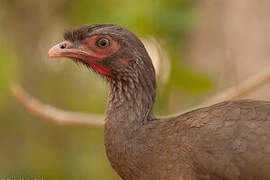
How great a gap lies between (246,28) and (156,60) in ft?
6.43

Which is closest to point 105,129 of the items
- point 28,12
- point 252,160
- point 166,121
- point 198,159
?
point 166,121

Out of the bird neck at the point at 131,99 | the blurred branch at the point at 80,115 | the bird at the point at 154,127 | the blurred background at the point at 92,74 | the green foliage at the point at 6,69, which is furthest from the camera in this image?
the blurred background at the point at 92,74

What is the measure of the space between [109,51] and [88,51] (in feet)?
0.53

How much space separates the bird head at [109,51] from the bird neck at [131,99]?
0.17 ft

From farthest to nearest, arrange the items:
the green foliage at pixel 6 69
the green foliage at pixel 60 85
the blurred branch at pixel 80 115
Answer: the green foliage at pixel 60 85 → the blurred branch at pixel 80 115 → the green foliage at pixel 6 69

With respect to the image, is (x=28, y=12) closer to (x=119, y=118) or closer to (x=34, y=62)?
(x=34, y=62)

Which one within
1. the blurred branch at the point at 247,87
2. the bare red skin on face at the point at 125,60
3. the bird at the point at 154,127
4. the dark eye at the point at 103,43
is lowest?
the bird at the point at 154,127

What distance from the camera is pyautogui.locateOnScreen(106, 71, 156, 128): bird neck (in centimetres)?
543

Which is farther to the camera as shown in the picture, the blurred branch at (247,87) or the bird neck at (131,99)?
the blurred branch at (247,87)

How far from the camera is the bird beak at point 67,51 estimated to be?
5508 mm

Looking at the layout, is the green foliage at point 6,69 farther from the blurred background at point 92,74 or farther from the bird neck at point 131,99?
the bird neck at point 131,99

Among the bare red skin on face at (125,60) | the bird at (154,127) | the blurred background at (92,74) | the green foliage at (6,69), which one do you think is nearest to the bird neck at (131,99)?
the bird at (154,127)

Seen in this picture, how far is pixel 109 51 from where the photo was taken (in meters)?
5.52

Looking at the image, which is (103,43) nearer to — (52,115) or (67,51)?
(67,51)
